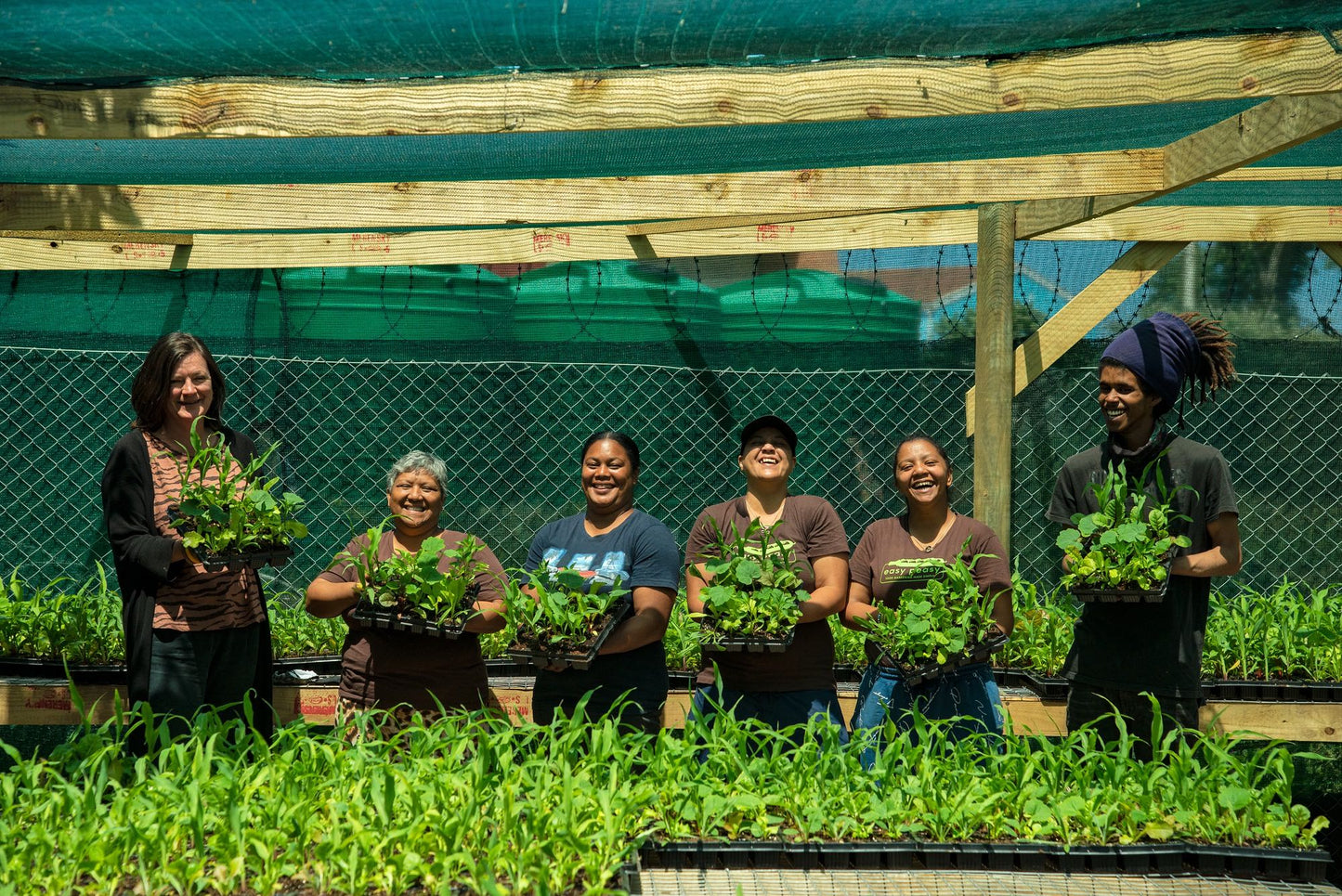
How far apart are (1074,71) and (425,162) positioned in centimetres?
204

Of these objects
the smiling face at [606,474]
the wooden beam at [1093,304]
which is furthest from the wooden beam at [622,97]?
the wooden beam at [1093,304]

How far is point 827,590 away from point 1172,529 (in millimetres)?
976

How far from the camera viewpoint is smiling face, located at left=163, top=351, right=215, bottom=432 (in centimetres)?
323

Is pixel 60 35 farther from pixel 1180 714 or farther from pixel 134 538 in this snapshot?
pixel 1180 714

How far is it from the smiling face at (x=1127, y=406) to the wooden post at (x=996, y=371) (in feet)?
2.69

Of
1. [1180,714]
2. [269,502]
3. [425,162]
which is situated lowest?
[1180,714]

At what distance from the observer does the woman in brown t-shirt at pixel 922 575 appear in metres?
3.20

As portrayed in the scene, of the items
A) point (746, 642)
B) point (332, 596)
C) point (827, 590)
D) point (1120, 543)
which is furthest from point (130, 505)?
point (1120, 543)

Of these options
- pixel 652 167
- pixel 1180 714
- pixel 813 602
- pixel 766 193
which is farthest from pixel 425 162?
pixel 1180 714

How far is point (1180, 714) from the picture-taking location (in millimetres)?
3123

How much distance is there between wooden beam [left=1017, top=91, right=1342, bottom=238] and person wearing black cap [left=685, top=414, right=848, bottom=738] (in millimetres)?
1341

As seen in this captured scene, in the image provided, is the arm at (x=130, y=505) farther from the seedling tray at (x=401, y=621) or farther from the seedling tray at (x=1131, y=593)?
the seedling tray at (x=1131, y=593)

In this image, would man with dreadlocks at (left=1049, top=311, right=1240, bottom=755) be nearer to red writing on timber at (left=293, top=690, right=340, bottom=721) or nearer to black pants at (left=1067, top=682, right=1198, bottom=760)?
black pants at (left=1067, top=682, right=1198, bottom=760)

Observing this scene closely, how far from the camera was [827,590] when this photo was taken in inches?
131
